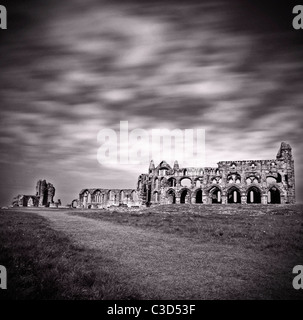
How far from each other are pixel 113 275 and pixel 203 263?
3137 mm

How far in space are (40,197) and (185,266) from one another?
66027mm

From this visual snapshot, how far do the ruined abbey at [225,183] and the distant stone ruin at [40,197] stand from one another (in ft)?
82.7

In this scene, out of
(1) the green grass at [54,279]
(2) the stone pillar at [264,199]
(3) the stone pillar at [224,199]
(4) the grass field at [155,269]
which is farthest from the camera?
(3) the stone pillar at [224,199]

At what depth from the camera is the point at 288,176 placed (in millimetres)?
41688

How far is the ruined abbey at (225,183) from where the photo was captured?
42.7 metres

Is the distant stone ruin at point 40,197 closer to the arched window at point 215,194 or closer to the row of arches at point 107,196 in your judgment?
the row of arches at point 107,196

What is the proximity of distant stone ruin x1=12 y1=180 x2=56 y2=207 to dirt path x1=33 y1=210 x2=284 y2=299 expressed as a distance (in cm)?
5992

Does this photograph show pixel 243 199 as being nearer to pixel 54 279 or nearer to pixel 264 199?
pixel 264 199

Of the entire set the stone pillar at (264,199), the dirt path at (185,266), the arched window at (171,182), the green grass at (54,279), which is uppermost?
the arched window at (171,182)

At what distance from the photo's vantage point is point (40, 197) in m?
66.1

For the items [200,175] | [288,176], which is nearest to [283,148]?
[288,176]

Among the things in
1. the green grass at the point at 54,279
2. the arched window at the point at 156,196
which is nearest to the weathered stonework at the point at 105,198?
the arched window at the point at 156,196

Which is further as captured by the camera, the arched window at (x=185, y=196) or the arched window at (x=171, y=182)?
the arched window at (x=171, y=182)
